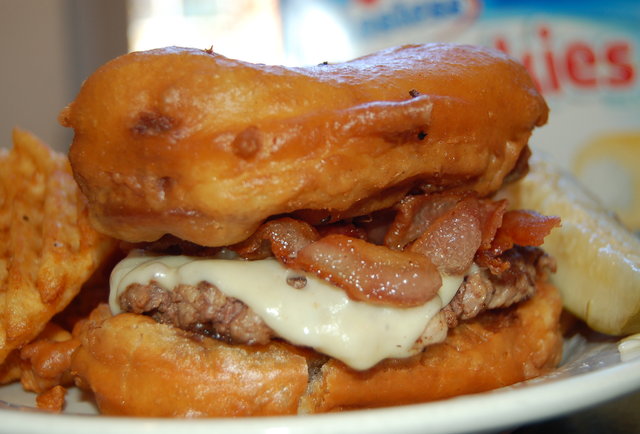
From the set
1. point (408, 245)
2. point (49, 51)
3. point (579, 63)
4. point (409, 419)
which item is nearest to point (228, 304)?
point (408, 245)

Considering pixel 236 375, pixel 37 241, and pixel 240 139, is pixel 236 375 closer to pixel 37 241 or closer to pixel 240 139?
pixel 240 139

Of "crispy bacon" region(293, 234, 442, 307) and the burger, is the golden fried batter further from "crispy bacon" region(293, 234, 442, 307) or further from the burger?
"crispy bacon" region(293, 234, 442, 307)

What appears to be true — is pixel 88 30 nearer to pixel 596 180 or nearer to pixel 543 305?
pixel 596 180

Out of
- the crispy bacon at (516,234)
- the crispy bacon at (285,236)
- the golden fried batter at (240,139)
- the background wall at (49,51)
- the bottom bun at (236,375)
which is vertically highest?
the golden fried batter at (240,139)

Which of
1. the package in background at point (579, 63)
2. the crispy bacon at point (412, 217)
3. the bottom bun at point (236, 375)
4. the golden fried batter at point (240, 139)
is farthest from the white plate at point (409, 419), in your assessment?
the package in background at point (579, 63)

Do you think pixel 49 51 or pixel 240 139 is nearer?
pixel 240 139

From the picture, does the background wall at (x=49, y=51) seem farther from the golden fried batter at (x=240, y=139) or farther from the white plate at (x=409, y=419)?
the white plate at (x=409, y=419)
